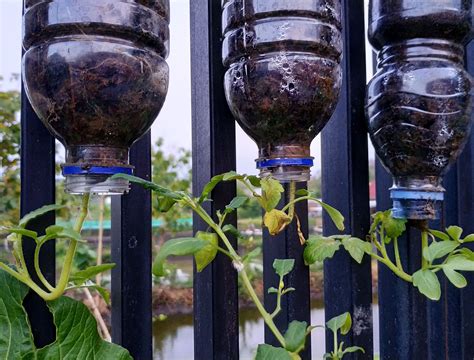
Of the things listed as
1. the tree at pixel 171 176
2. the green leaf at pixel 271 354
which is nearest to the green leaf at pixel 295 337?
the green leaf at pixel 271 354

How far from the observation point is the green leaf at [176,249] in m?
0.34

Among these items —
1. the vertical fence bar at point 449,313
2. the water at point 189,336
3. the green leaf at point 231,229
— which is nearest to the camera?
the green leaf at point 231,229

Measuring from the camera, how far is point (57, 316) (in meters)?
0.38

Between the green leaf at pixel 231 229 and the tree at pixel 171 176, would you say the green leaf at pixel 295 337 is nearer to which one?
the green leaf at pixel 231 229

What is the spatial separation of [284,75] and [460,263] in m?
0.25

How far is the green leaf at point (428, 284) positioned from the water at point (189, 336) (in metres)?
1.77

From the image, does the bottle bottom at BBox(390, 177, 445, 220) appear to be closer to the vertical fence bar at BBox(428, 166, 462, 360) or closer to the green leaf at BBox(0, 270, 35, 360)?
the vertical fence bar at BBox(428, 166, 462, 360)

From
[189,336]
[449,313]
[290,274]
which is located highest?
[290,274]

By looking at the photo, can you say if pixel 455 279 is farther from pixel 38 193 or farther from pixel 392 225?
pixel 38 193

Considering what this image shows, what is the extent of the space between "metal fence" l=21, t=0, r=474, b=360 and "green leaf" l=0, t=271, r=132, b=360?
Result: 0.06m

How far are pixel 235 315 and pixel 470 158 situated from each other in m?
0.49

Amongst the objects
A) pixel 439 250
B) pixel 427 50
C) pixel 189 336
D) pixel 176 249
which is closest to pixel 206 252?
pixel 176 249

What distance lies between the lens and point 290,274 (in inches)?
22.8

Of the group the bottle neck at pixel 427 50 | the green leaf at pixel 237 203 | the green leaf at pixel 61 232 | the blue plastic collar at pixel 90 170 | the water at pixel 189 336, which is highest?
the bottle neck at pixel 427 50
